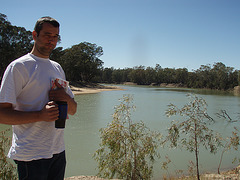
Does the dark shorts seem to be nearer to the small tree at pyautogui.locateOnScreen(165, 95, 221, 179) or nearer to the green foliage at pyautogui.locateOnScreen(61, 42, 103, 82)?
the small tree at pyautogui.locateOnScreen(165, 95, 221, 179)

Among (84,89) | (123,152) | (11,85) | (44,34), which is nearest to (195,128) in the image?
(123,152)

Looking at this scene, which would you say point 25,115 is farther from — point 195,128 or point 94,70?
point 94,70

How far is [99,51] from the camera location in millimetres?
47781

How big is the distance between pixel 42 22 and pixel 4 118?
61 centimetres

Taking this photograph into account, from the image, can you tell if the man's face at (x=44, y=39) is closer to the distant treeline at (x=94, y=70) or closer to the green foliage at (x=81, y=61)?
the distant treeline at (x=94, y=70)

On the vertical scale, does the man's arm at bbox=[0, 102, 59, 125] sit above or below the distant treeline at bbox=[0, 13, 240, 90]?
below

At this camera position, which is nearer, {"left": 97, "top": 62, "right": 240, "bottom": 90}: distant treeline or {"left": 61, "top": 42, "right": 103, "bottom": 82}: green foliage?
{"left": 61, "top": 42, "right": 103, "bottom": 82}: green foliage

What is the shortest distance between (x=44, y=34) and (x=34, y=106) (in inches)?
17.6

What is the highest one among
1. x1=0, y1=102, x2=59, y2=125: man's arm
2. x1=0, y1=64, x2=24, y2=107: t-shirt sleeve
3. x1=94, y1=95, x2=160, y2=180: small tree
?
x1=0, y1=64, x2=24, y2=107: t-shirt sleeve

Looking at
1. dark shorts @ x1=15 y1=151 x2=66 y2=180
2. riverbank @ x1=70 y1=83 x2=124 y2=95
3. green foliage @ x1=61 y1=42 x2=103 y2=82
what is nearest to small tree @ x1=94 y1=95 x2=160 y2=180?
dark shorts @ x1=15 y1=151 x2=66 y2=180

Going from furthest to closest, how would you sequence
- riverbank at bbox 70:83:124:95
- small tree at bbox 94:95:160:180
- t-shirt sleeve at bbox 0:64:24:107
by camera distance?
riverbank at bbox 70:83:124:95 → small tree at bbox 94:95:160:180 → t-shirt sleeve at bbox 0:64:24:107

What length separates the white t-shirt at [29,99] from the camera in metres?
1.13

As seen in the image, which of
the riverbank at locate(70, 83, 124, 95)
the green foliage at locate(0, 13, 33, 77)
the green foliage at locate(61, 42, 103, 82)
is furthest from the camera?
the green foliage at locate(61, 42, 103, 82)

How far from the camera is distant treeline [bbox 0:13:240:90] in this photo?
2670cm
